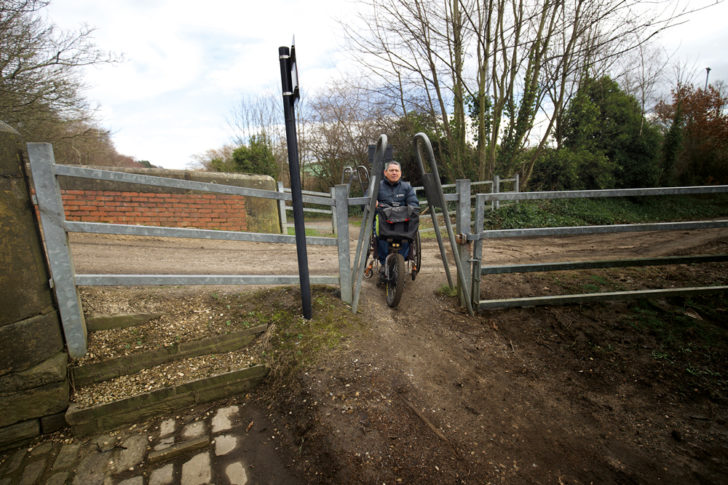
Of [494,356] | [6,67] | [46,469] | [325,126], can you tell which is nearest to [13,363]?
[46,469]

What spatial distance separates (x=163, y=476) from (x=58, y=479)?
2.06 feet

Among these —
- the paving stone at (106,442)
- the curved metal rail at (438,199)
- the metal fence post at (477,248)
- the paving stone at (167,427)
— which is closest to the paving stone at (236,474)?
the paving stone at (167,427)

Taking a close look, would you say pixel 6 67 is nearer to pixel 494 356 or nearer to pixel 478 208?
pixel 478 208

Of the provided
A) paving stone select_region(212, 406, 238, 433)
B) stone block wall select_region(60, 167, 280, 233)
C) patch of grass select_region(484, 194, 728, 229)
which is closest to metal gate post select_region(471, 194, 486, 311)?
paving stone select_region(212, 406, 238, 433)

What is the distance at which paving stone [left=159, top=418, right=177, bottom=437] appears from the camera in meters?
2.34

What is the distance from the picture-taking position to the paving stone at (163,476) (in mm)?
2002

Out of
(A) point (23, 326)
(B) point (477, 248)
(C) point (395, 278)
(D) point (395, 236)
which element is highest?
(D) point (395, 236)

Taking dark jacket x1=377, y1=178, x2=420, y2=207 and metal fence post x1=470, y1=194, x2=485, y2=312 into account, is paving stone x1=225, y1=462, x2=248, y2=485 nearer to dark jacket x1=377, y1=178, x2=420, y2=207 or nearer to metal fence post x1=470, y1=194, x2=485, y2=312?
metal fence post x1=470, y1=194, x2=485, y2=312

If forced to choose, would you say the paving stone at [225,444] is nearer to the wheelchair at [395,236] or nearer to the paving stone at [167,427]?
the paving stone at [167,427]

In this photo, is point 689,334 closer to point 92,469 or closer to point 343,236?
A: point 343,236

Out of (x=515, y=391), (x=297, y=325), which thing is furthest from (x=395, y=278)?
(x=515, y=391)

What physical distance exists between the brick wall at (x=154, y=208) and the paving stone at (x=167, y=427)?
5.16 metres

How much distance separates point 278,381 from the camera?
2.62 m

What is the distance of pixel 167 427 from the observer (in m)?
2.39
